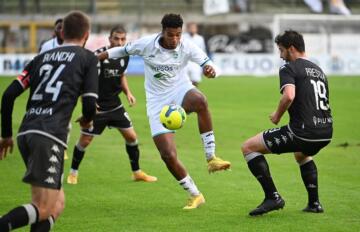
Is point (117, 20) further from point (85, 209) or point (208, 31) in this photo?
point (85, 209)

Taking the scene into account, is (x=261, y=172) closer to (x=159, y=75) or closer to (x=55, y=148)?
(x=159, y=75)

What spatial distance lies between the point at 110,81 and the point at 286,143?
4416 millimetres

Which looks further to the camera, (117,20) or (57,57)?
(117,20)

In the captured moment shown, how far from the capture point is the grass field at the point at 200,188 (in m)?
9.05

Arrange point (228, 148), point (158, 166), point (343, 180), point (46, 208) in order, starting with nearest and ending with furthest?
1. point (46, 208)
2. point (343, 180)
3. point (158, 166)
4. point (228, 148)

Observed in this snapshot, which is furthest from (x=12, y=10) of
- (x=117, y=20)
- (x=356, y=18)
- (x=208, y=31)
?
(x=356, y=18)

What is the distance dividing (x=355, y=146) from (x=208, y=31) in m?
32.4

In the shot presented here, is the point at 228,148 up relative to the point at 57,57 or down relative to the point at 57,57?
down

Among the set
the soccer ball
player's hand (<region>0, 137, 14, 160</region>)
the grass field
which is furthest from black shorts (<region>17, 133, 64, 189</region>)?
the soccer ball

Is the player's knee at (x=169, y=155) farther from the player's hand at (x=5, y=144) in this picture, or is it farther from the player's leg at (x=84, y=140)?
the player's hand at (x=5, y=144)

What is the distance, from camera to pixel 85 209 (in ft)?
32.9

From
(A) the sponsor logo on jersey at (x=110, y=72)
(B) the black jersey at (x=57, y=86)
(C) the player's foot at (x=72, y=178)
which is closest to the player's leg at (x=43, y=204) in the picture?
(B) the black jersey at (x=57, y=86)

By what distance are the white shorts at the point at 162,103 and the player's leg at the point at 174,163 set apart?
77 millimetres

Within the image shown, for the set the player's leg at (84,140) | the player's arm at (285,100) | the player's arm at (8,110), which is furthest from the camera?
the player's leg at (84,140)
